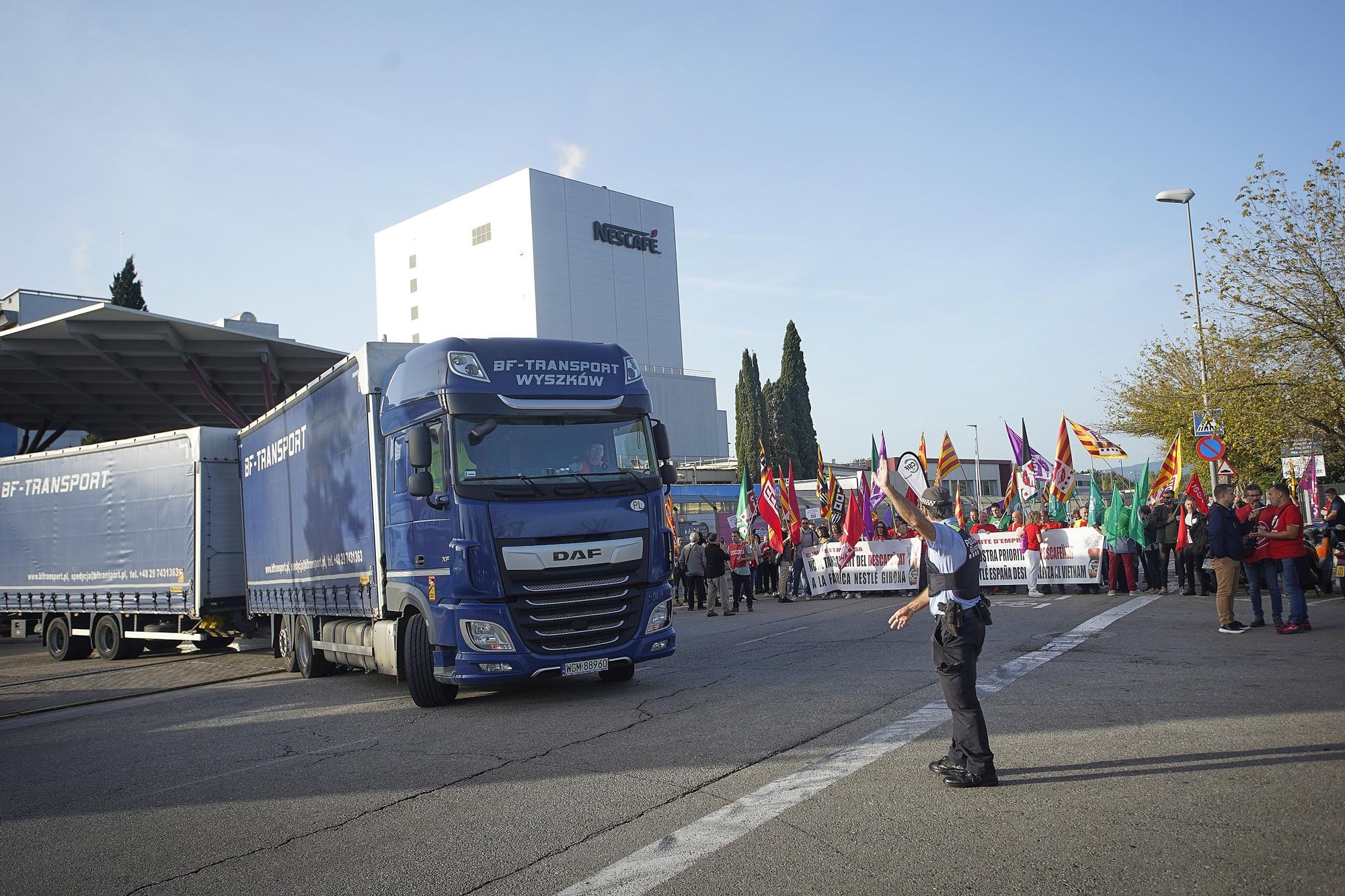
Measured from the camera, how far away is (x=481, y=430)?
10156mm

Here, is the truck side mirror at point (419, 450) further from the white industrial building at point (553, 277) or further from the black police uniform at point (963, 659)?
the white industrial building at point (553, 277)

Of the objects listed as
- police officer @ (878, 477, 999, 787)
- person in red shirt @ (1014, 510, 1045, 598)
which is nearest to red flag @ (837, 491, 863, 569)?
person in red shirt @ (1014, 510, 1045, 598)

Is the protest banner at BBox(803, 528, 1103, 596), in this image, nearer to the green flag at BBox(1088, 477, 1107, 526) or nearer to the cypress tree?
the green flag at BBox(1088, 477, 1107, 526)

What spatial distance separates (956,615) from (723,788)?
175cm

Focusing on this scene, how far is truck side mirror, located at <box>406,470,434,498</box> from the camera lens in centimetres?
1000

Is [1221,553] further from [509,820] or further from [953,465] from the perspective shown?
[953,465]

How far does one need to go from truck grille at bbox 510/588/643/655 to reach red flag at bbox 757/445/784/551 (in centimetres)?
1636

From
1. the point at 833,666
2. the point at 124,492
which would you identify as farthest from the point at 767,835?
the point at 124,492

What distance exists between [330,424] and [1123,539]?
15.8 metres

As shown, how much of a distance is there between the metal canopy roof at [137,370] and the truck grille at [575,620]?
69.0ft

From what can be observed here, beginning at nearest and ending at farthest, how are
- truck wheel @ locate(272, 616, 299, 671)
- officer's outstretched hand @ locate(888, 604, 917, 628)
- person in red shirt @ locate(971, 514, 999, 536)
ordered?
officer's outstretched hand @ locate(888, 604, 917, 628) → truck wheel @ locate(272, 616, 299, 671) → person in red shirt @ locate(971, 514, 999, 536)

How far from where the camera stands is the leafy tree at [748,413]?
233 ft

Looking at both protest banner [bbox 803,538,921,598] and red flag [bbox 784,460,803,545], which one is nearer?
protest banner [bbox 803,538,921,598]

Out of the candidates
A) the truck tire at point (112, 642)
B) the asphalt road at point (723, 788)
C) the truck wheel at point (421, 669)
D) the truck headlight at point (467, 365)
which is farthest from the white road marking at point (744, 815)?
the truck tire at point (112, 642)
